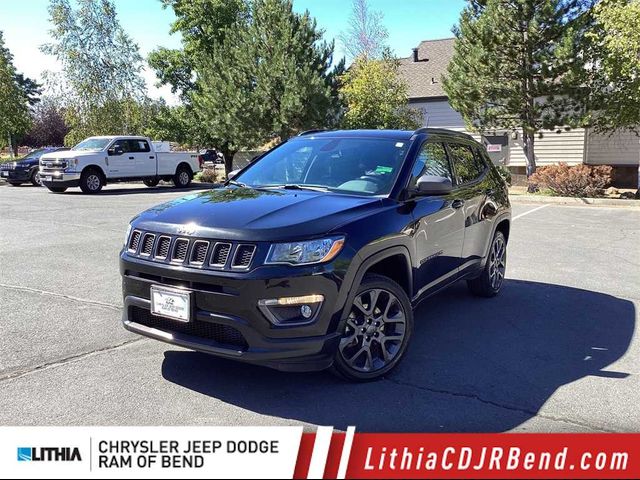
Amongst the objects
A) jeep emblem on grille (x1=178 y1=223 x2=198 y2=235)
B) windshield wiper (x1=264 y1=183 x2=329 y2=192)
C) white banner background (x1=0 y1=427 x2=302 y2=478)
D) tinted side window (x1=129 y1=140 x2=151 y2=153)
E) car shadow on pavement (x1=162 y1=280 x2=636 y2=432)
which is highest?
tinted side window (x1=129 y1=140 x2=151 y2=153)

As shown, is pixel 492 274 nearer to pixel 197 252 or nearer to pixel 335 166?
pixel 335 166

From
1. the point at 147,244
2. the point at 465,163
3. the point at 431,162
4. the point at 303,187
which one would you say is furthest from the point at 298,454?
the point at 465,163

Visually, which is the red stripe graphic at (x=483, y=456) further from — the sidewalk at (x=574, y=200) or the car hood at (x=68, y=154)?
the car hood at (x=68, y=154)

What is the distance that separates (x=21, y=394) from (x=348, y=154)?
Result: 3.04 m

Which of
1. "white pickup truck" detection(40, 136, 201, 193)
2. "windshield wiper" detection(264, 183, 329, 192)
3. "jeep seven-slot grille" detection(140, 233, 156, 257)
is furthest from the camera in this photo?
"white pickup truck" detection(40, 136, 201, 193)

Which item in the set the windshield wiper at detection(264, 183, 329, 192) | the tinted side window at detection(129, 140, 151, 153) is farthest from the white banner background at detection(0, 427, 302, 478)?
the tinted side window at detection(129, 140, 151, 153)

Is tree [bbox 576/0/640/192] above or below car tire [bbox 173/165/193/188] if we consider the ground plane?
above

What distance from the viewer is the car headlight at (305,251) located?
135 inches

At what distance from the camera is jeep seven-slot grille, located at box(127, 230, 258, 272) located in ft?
11.3

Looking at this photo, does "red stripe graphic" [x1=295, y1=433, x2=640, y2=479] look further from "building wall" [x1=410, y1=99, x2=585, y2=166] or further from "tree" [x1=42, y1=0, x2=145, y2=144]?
"tree" [x1=42, y1=0, x2=145, y2=144]

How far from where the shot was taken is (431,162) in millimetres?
4988

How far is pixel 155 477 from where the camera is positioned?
2.81 meters

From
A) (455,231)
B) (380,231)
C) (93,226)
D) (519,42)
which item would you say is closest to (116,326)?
(380,231)

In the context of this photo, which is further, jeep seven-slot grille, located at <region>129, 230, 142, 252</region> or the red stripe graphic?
jeep seven-slot grille, located at <region>129, 230, 142, 252</region>
